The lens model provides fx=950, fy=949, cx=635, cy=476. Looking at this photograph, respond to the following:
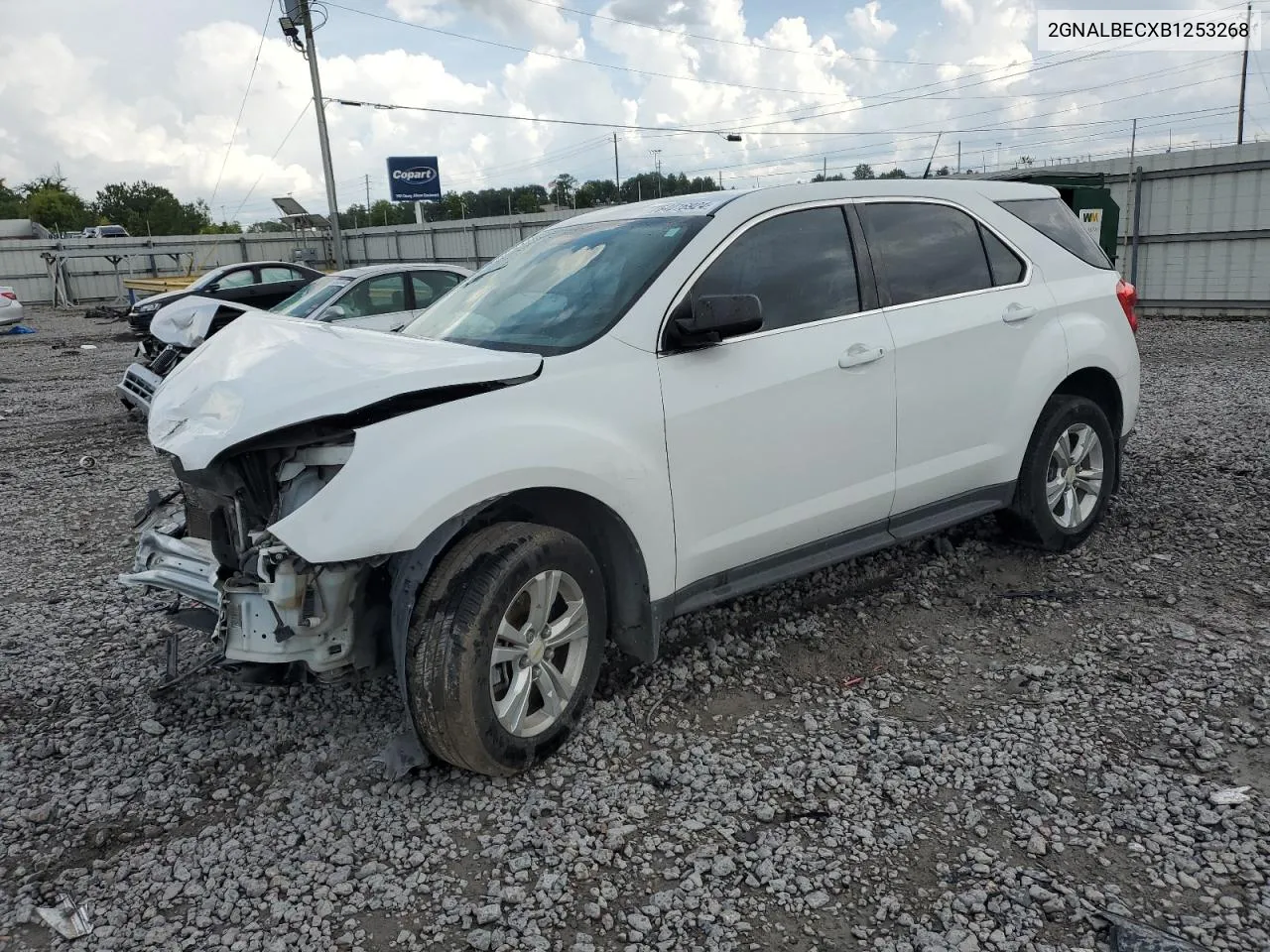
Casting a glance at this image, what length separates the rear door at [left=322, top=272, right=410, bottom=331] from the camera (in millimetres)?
10635

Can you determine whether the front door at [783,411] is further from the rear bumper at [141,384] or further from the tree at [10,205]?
the tree at [10,205]

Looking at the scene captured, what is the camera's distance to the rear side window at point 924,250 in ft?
13.8

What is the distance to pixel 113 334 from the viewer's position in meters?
24.0

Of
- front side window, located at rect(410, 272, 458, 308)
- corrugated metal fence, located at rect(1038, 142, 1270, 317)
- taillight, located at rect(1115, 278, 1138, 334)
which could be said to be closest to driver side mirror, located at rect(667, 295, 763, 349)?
taillight, located at rect(1115, 278, 1138, 334)

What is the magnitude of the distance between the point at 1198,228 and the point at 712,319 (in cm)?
1576

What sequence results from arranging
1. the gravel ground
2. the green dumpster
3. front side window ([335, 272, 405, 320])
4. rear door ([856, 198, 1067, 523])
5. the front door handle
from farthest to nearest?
the green dumpster → front side window ([335, 272, 405, 320]) → rear door ([856, 198, 1067, 523]) → the front door handle → the gravel ground

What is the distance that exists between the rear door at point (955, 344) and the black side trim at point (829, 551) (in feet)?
0.07

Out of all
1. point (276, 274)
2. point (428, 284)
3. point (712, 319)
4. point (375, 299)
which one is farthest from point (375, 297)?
point (712, 319)

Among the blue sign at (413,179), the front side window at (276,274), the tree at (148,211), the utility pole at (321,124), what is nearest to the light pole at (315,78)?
the utility pole at (321,124)

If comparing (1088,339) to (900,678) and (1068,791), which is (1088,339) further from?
(1068,791)

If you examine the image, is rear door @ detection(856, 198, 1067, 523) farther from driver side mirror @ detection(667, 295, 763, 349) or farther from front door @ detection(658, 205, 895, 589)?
driver side mirror @ detection(667, 295, 763, 349)

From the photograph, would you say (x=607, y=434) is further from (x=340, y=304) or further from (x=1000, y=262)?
(x=340, y=304)

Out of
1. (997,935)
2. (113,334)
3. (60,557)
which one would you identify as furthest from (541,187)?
(997,935)

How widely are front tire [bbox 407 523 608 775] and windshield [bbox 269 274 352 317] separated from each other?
8428mm
